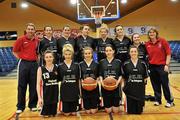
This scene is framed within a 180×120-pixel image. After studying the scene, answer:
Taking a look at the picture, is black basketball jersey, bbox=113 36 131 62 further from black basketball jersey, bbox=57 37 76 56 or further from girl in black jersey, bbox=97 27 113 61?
black basketball jersey, bbox=57 37 76 56

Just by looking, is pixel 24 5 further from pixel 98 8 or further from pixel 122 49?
pixel 122 49

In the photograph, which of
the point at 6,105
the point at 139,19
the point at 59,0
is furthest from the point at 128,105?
the point at 139,19

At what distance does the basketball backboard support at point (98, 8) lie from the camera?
40.7 ft

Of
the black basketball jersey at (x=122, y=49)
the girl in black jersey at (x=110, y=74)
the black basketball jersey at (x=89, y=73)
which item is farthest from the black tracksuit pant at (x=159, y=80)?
the black basketball jersey at (x=89, y=73)

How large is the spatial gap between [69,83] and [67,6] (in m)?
12.4

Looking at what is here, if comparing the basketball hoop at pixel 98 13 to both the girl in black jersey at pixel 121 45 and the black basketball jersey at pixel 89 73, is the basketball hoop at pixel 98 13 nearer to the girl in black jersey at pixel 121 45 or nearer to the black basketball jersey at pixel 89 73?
the girl in black jersey at pixel 121 45

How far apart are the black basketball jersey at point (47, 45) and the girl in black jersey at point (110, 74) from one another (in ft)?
3.28

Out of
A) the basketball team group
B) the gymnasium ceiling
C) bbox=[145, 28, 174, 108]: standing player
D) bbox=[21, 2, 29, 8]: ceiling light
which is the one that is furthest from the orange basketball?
bbox=[21, 2, 29, 8]: ceiling light

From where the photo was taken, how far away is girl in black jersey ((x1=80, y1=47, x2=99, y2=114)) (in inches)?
211

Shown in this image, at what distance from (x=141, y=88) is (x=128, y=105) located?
0.37 m

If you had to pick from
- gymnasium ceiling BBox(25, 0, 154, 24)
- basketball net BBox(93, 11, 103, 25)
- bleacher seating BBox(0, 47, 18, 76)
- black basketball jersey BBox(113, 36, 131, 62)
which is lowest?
bleacher seating BBox(0, 47, 18, 76)

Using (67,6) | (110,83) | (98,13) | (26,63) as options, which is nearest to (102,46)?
(110,83)

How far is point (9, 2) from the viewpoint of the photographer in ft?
59.2

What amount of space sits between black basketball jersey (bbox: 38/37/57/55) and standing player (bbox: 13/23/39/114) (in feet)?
0.31
